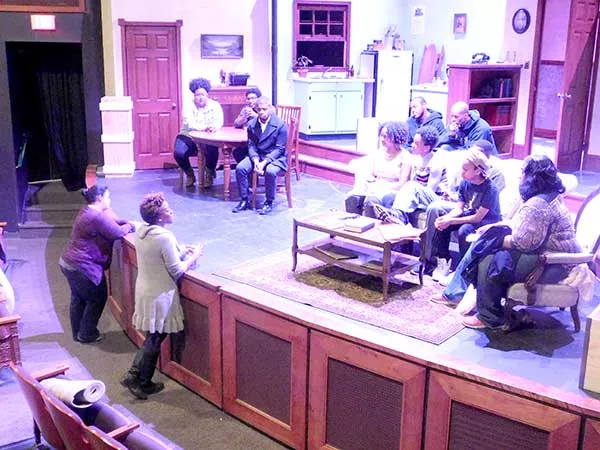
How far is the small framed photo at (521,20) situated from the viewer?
8.14 m

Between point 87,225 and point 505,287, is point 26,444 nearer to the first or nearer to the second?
point 87,225

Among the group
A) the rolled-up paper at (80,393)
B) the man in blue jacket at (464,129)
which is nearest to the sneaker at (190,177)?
the man in blue jacket at (464,129)

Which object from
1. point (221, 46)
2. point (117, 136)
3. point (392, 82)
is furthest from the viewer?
point (392, 82)

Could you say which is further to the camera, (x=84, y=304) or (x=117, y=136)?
(x=117, y=136)

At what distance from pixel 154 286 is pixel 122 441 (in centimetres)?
152

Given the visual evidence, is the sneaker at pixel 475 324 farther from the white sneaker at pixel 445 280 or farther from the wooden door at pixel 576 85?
the wooden door at pixel 576 85

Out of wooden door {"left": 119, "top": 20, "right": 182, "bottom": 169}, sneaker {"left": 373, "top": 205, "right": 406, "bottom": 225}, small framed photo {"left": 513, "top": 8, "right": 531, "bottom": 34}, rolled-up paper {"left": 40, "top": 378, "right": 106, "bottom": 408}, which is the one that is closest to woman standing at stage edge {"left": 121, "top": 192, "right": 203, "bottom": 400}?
rolled-up paper {"left": 40, "top": 378, "right": 106, "bottom": 408}

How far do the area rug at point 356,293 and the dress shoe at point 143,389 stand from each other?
86 cm

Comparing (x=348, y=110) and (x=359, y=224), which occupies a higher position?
(x=348, y=110)

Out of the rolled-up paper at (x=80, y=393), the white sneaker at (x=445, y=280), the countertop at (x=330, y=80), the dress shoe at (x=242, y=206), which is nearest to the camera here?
the rolled-up paper at (x=80, y=393)

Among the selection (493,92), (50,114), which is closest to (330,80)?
(493,92)

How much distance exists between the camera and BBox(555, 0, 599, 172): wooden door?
24.0 feet

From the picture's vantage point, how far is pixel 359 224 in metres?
4.59

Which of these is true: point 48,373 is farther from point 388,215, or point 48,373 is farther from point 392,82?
point 392,82
